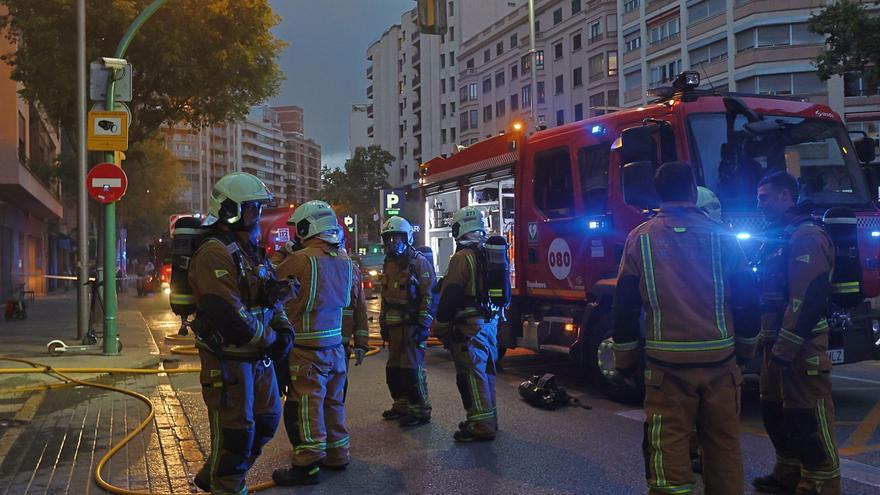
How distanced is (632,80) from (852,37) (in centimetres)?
3342

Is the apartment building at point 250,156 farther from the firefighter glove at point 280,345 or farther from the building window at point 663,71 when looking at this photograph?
the firefighter glove at point 280,345

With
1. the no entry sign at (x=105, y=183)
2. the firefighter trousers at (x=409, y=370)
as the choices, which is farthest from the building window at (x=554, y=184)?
the no entry sign at (x=105, y=183)

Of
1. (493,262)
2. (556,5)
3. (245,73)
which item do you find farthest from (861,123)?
(493,262)

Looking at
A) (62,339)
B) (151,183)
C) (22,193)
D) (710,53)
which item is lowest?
(62,339)

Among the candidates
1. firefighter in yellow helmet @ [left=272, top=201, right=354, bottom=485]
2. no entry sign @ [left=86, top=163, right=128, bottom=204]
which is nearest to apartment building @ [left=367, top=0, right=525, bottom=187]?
no entry sign @ [left=86, top=163, right=128, bottom=204]

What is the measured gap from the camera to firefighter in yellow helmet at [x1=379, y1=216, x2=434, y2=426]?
22.9 feet

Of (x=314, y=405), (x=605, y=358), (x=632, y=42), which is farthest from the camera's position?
(x=632, y=42)

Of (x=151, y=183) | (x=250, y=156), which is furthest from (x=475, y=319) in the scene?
(x=250, y=156)

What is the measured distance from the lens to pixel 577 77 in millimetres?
55125

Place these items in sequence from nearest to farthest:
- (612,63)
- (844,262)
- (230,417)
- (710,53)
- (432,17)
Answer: (230,417) < (844,262) < (432,17) < (710,53) < (612,63)

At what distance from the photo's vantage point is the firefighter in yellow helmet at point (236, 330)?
3.98 meters

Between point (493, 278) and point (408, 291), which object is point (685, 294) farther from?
point (408, 291)

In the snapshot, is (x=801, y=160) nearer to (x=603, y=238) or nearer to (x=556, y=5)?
(x=603, y=238)

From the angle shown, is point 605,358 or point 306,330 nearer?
point 306,330
